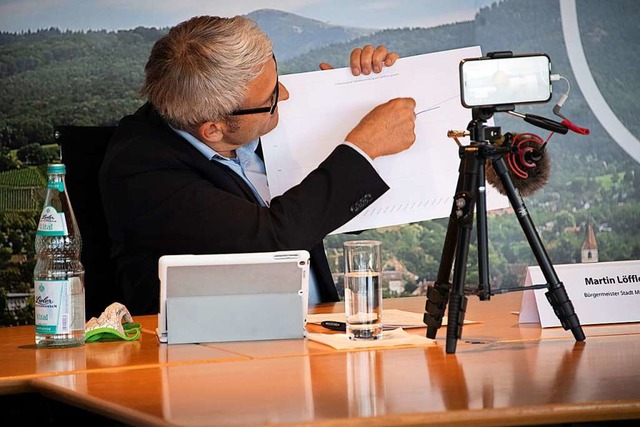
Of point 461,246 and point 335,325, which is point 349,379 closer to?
point 461,246

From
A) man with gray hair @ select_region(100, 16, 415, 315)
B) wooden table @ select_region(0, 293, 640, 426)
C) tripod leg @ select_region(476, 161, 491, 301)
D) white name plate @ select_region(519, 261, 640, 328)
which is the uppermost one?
man with gray hair @ select_region(100, 16, 415, 315)

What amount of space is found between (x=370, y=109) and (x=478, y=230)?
3.06ft

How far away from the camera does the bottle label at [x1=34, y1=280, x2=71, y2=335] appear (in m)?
1.68

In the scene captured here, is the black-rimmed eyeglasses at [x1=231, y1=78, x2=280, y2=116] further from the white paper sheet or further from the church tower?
the church tower

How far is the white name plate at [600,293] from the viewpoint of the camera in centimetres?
180

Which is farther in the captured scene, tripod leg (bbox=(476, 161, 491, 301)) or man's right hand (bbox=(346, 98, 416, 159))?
man's right hand (bbox=(346, 98, 416, 159))

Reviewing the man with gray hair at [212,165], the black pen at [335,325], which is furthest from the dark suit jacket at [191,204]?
the black pen at [335,325]

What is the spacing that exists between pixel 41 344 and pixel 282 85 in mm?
973

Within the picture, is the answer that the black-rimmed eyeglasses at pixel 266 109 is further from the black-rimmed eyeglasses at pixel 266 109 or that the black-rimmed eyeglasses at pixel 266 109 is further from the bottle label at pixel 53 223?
the bottle label at pixel 53 223

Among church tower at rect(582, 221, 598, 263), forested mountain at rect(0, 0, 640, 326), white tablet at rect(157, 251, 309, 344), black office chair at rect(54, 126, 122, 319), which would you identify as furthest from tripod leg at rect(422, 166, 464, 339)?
church tower at rect(582, 221, 598, 263)

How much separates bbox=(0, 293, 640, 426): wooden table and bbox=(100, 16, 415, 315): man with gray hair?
0.55 m

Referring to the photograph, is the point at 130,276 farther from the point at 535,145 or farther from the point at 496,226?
the point at 496,226

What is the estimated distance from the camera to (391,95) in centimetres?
246

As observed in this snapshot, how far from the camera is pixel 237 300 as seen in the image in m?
1.72
